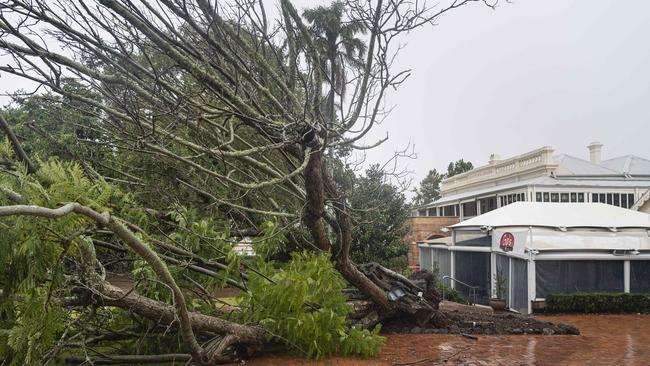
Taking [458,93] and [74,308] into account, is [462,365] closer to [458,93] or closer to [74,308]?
[74,308]

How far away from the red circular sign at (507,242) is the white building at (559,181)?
8.95m

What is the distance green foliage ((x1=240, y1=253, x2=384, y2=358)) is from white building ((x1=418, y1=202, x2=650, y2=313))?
7495 millimetres

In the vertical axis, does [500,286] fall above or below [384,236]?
below

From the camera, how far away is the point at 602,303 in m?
12.4

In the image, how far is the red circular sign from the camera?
41.7 feet

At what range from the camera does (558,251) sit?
12.5 meters

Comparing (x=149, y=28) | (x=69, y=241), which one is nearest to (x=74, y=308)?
(x=69, y=241)

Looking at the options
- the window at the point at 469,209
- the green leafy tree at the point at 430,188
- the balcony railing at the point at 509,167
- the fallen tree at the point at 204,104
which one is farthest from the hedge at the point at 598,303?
the green leafy tree at the point at 430,188

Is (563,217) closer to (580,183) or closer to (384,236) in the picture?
(384,236)

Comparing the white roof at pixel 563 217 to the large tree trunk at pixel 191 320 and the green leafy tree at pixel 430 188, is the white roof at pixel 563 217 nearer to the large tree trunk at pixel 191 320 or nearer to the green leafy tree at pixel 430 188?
the large tree trunk at pixel 191 320

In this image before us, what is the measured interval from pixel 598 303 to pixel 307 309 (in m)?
9.81

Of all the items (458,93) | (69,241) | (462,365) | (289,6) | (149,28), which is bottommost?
(462,365)

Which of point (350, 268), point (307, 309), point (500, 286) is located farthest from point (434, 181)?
point (307, 309)

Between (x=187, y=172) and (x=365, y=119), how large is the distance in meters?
4.10
